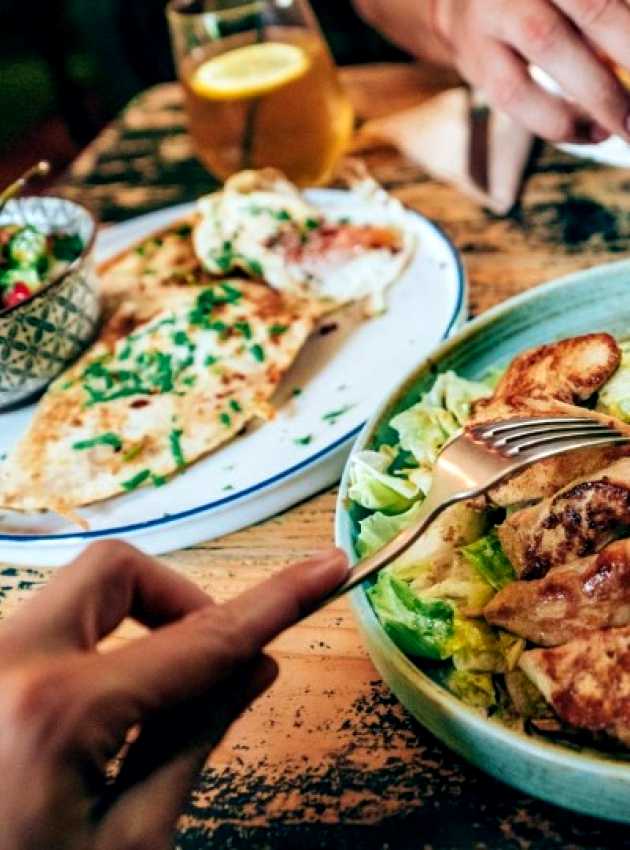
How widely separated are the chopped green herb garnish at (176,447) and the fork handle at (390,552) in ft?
1.80

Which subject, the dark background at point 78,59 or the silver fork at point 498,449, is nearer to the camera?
the silver fork at point 498,449

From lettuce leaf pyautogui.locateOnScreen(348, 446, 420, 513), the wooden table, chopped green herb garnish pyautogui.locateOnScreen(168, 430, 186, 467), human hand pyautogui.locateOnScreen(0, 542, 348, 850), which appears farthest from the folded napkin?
human hand pyautogui.locateOnScreen(0, 542, 348, 850)

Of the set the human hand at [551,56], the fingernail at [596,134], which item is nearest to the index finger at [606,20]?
the human hand at [551,56]

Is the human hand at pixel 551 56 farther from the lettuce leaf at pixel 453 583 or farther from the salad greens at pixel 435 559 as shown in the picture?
the lettuce leaf at pixel 453 583

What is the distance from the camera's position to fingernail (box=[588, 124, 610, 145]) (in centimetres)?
164

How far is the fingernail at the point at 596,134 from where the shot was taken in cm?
164

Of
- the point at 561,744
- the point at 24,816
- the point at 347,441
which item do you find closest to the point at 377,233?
the point at 347,441

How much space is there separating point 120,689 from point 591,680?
0.38m

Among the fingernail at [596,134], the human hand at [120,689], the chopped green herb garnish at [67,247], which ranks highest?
the human hand at [120,689]

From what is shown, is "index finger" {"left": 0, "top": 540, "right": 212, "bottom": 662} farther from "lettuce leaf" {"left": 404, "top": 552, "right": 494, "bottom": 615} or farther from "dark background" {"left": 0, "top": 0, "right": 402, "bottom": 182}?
"dark background" {"left": 0, "top": 0, "right": 402, "bottom": 182}

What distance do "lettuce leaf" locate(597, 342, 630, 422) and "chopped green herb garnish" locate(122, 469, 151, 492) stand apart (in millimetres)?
624

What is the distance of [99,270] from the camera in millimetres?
1814

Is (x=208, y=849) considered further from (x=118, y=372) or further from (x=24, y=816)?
(x=118, y=372)

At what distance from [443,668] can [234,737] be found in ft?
0.81
